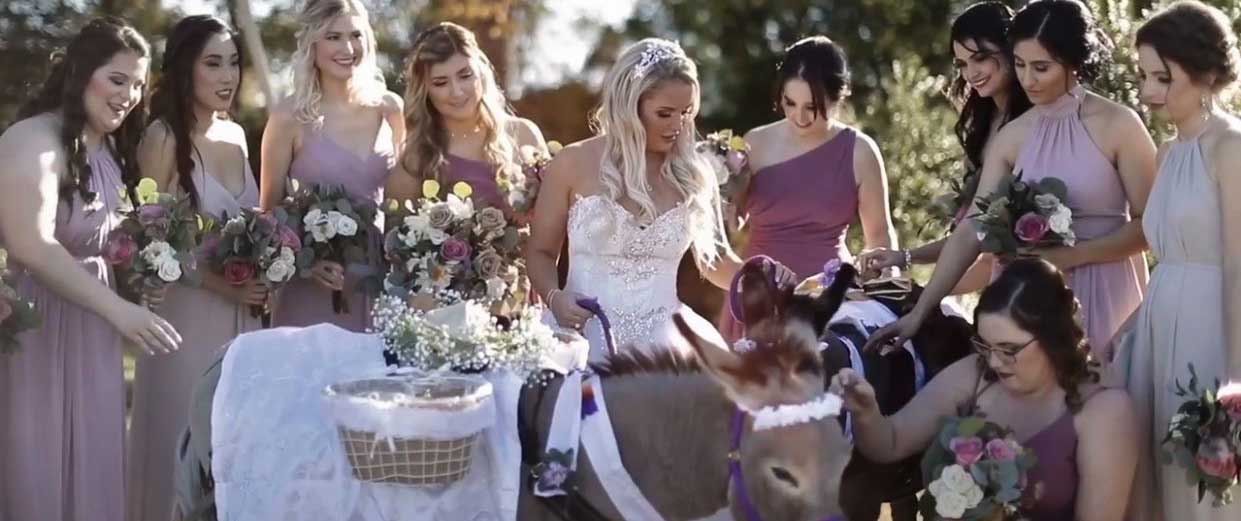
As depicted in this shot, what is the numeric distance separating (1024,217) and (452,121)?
249cm

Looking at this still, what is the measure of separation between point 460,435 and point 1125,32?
4273 mm

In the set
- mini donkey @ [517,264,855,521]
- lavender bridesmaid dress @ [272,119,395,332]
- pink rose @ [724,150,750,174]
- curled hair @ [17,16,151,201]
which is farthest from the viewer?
pink rose @ [724,150,750,174]

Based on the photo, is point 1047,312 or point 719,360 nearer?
point 719,360

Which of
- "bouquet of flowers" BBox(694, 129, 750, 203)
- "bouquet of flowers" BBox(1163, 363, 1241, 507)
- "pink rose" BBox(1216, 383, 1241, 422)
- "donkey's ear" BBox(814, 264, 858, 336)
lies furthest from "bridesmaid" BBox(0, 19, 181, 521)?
"pink rose" BBox(1216, 383, 1241, 422)

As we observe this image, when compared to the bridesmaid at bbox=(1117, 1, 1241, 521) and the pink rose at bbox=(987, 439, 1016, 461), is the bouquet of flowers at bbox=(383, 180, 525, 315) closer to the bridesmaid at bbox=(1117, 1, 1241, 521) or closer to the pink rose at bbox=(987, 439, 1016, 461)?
the pink rose at bbox=(987, 439, 1016, 461)

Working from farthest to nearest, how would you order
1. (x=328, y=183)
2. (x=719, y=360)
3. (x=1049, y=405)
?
(x=328, y=183) → (x=1049, y=405) → (x=719, y=360)

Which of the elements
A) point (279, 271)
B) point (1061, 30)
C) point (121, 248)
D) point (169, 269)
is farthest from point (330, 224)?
point (1061, 30)

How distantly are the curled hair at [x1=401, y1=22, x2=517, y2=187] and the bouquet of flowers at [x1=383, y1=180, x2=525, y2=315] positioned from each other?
409 millimetres

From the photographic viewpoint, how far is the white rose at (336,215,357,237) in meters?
5.60

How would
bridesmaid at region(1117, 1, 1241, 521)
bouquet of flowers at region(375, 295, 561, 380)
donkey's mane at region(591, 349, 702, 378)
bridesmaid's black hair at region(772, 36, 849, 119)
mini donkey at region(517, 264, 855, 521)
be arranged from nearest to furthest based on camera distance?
mini donkey at region(517, 264, 855, 521), donkey's mane at region(591, 349, 702, 378), bouquet of flowers at region(375, 295, 561, 380), bridesmaid at region(1117, 1, 1241, 521), bridesmaid's black hair at region(772, 36, 849, 119)

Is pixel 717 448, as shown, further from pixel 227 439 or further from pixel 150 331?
pixel 150 331

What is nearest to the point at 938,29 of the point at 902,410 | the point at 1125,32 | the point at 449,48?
the point at 1125,32

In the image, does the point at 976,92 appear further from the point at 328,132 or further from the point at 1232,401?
the point at 328,132

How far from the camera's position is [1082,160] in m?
5.26
